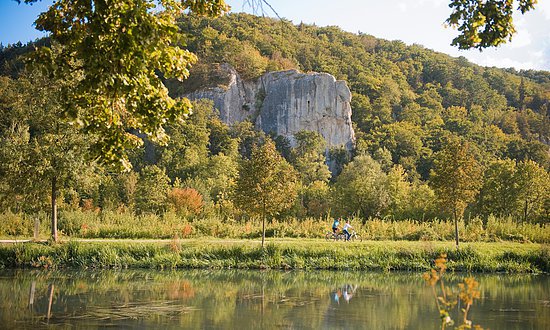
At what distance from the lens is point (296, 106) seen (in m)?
99.4

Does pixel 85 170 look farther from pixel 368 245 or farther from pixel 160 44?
pixel 160 44

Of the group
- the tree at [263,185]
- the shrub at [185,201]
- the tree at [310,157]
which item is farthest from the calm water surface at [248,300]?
the tree at [310,157]

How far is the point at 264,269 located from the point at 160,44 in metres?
19.9

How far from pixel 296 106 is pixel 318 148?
11.2m

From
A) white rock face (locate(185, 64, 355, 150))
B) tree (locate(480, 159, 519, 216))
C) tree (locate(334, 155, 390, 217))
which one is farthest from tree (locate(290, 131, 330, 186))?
tree (locate(480, 159, 519, 216))

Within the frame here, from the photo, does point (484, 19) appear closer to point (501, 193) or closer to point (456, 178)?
point (456, 178)

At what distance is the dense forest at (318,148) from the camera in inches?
1164

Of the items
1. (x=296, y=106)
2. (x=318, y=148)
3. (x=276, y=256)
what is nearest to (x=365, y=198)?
(x=276, y=256)

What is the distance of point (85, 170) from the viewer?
2909 centimetres

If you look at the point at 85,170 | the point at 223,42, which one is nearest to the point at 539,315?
the point at 85,170

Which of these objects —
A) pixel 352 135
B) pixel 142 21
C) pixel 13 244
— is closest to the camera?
pixel 142 21

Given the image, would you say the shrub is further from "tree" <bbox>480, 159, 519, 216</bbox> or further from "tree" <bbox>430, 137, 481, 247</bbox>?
"tree" <bbox>480, 159, 519, 216</bbox>

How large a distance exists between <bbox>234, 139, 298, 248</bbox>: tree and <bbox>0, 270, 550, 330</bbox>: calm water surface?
5.07 m

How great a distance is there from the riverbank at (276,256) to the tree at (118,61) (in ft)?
58.4
